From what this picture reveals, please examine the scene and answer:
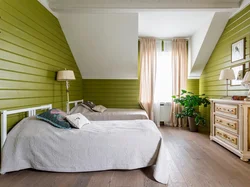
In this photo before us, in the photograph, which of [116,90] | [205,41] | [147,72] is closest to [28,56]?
[116,90]

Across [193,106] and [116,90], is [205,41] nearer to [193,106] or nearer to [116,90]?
[193,106]

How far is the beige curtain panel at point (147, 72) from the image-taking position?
4859 mm

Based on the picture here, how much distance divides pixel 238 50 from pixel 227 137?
1.69 m

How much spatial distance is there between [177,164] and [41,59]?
2.74 metres

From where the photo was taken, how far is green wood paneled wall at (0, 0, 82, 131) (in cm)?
208

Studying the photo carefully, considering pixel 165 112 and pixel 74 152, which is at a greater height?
pixel 165 112

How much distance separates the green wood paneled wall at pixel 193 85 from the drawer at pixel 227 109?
1.75 m

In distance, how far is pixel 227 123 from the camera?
2932 millimetres

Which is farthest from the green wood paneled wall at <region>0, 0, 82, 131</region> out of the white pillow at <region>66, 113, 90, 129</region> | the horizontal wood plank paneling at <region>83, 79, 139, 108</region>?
the horizontal wood plank paneling at <region>83, 79, 139, 108</region>

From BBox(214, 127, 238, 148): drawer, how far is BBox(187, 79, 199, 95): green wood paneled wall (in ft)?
6.33

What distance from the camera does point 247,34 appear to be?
3.00m

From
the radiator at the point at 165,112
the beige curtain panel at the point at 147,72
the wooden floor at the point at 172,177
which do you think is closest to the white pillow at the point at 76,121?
the wooden floor at the point at 172,177

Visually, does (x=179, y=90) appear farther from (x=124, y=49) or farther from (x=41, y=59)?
(x=41, y=59)

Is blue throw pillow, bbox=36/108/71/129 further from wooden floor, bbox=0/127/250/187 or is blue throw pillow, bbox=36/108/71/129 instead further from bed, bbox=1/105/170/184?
wooden floor, bbox=0/127/250/187
